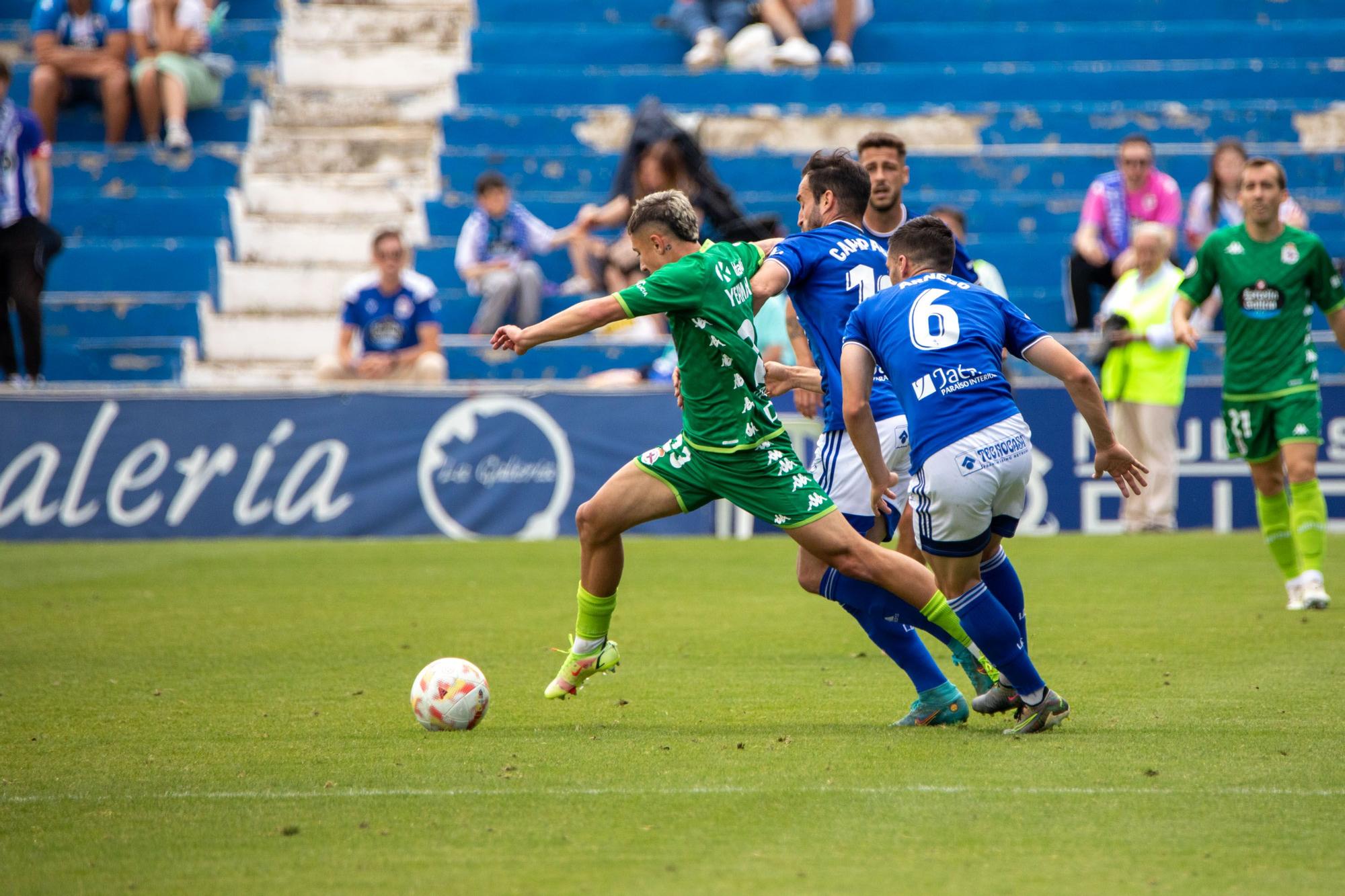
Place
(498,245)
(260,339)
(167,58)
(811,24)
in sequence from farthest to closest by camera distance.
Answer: (811,24) < (167,58) < (260,339) < (498,245)

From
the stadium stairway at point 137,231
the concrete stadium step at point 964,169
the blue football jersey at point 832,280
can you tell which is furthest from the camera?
the concrete stadium step at point 964,169

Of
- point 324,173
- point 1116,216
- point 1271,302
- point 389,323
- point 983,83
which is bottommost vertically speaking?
point 389,323

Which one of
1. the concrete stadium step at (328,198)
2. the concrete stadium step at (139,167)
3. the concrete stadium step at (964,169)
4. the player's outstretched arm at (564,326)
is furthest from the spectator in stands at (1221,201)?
the concrete stadium step at (139,167)

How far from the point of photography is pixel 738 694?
632cm

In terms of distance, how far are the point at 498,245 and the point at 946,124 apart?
17.8 feet

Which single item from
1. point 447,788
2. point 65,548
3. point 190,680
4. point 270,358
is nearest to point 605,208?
point 270,358

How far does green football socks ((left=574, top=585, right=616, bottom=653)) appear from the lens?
6113 mm

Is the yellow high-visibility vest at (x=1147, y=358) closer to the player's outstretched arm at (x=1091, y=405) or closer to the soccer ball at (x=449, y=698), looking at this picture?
the player's outstretched arm at (x=1091, y=405)

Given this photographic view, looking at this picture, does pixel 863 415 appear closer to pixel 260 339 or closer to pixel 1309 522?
pixel 1309 522

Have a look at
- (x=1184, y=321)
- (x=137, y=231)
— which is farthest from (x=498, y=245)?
(x=1184, y=321)

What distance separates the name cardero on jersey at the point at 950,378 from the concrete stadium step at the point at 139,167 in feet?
45.7

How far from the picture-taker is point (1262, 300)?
340 inches

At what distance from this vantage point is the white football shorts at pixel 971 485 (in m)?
5.34

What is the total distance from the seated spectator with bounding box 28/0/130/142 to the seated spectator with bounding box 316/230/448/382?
17.1ft
